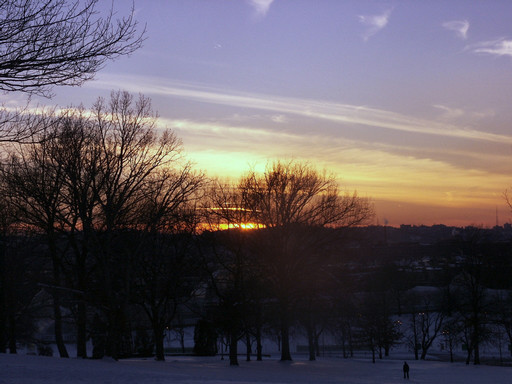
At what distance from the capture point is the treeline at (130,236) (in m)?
27.7

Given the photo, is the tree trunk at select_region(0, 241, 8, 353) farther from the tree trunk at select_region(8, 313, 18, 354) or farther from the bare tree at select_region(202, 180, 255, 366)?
the bare tree at select_region(202, 180, 255, 366)

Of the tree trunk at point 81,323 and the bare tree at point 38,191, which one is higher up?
the bare tree at point 38,191

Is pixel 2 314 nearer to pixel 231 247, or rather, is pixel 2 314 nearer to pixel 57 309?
pixel 57 309

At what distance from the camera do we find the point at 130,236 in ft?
108

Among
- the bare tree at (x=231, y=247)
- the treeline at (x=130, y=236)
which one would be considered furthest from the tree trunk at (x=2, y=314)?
the bare tree at (x=231, y=247)

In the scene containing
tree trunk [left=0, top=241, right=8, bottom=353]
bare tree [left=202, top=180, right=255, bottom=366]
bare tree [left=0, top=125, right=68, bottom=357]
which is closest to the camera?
bare tree [left=0, top=125, right=68, bottom=357]

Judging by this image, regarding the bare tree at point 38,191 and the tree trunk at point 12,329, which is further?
the tree trunk at point 12,329

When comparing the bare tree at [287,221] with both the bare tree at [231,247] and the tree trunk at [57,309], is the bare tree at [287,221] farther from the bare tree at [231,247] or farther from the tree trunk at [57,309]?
the tree trunk at [57,309]

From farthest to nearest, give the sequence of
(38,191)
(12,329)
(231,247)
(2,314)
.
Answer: (231,247)
(12,329)
(2,314)
(38,191)

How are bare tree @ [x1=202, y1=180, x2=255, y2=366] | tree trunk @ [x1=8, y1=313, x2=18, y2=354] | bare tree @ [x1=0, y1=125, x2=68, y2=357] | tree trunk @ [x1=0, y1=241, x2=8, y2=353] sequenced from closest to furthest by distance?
bare tree @ [x1=0, y1=125, x2=68, y2=357]
tree trunk @ [x1=0, y1=241, x2=8, y2=353]
tree trunk @ [x1=8, y1=313, x2=18, y2=354]
bare tree @ [x1=202, y1=180, x2=255, y2=366]

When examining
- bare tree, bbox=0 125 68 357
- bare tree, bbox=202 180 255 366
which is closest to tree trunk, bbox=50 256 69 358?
bare tree, bbox=0 125 68 357

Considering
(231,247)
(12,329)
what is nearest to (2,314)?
(12,329)

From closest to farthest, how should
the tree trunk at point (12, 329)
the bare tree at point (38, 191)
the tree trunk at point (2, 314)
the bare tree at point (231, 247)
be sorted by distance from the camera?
the bare tree at point (38, 191) → the tree trunk at point (2, 314) → the tree trunk at point (12, 329) → the bare tree at point (231, 247)

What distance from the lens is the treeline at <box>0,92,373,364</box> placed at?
2770 centimetres
